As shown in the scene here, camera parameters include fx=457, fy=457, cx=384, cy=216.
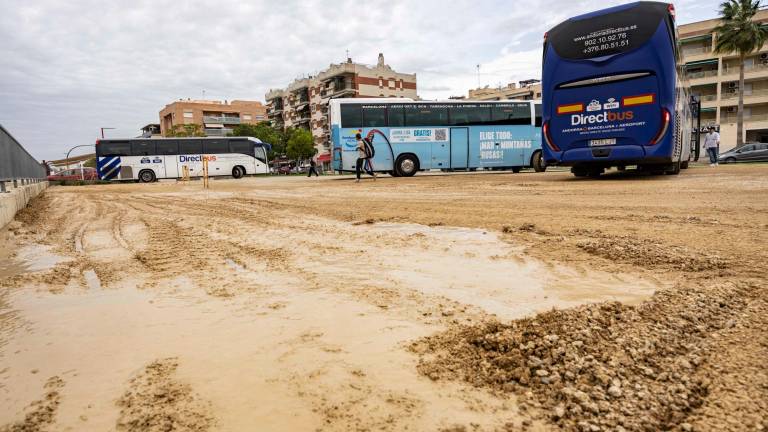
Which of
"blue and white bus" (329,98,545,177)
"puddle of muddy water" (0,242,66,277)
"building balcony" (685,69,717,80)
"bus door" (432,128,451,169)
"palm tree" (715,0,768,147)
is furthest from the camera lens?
"building balcony" (685,69,717,80)

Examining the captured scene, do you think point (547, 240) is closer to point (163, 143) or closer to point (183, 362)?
point (183, 362)

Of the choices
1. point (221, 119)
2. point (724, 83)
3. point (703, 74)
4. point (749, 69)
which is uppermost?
point (221, 119)

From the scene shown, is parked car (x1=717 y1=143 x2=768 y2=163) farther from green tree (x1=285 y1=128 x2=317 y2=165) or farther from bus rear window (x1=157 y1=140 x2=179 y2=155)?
green tree (x1=285 y1=128 x2=317 y2=165)

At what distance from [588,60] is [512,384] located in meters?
10.7

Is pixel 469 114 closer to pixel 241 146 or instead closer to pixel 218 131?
pixel 241 146

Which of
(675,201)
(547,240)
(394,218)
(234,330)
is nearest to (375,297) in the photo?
(234,330)

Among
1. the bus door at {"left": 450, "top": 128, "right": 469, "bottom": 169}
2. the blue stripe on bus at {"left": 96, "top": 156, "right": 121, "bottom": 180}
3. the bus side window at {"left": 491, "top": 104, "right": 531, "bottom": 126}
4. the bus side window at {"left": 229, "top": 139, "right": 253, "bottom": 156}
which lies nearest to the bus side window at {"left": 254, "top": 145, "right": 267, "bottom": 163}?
the bus side window at {"left": 229, "top": 139, "right": 253, "bottom": 156}

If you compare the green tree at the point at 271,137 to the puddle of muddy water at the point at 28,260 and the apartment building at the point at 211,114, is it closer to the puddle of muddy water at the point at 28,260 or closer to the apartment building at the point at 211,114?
the apartment building at the point at 211,114

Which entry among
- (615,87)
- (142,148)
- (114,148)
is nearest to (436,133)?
(615,87)

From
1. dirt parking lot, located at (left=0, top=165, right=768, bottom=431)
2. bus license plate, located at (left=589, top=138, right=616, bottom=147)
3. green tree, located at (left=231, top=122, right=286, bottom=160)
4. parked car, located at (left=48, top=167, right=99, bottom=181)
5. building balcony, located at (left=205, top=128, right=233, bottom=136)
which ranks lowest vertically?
dirt parking lot, located at (left=0, top=165, right=768, bottom=431)

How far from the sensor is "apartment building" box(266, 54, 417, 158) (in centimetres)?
6494

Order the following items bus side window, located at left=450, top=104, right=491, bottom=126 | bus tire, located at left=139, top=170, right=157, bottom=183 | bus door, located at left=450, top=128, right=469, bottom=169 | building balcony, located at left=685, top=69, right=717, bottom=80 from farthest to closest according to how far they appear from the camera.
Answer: building balcony, located at left=685, top=69, right=717, bottom=80, bus tire, located at left=139, top=170, right=157, bottom=183, bus door, located at left=450, top=128, right=469, bottom=169, bus side window, located at left=450, top=104, right=491, bottom=126

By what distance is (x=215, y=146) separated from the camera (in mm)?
32219

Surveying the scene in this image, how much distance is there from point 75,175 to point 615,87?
4845 centimetres
